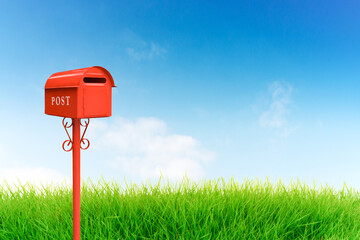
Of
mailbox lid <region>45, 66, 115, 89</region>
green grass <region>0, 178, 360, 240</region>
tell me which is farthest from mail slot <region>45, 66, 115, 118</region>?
green grass <region>0, 178, 360, 240</region>

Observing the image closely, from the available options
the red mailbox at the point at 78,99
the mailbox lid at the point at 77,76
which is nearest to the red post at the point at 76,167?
the red mailbox at the point at 78,99

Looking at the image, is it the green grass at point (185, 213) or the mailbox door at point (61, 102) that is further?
the green grass at point (185, 213)

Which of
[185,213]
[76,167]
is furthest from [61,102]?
[185,213]

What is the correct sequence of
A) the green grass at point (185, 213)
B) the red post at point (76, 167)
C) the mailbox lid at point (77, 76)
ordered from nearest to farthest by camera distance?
the mailbox lid at point (77, 76) < the red post at point (76, 167) < the green grass at point (185, 213)

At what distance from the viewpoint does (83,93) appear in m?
2.43

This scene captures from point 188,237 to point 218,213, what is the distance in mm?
397

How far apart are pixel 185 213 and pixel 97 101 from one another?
1348 millimetres

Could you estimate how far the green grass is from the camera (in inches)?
119

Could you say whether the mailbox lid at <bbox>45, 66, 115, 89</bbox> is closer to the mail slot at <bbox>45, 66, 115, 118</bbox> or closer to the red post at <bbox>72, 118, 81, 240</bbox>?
the mail slot at <bbox>45, 66, 115, 118</bbox>

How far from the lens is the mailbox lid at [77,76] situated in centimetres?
242

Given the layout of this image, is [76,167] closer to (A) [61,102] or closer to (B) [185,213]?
(A) [61,102]

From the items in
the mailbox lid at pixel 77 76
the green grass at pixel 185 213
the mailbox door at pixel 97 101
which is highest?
the mailbox lid at pixel 77 76

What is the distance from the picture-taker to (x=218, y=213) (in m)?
3.16

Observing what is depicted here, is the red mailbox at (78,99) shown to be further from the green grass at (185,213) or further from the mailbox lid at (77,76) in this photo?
the green grass at (185,213)
